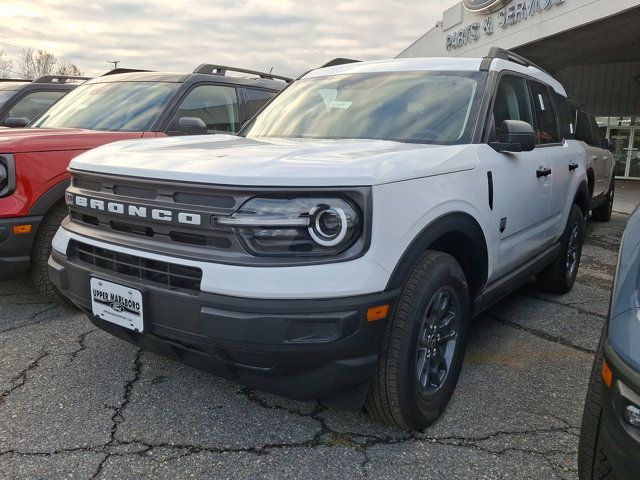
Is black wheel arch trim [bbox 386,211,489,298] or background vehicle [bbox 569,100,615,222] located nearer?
black wheel arch trim [bbox 386,211,489,298]

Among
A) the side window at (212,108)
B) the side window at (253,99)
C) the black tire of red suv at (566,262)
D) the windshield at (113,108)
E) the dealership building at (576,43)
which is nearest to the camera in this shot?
the black tire of red suv at (566,262)

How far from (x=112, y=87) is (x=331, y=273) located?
429cm

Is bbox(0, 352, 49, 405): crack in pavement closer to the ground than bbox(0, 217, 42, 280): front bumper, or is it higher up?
closer to the ground

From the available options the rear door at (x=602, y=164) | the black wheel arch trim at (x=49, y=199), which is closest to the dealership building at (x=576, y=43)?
the rear door at (x=602, y=164)

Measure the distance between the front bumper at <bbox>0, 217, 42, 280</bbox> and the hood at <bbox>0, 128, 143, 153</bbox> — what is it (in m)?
0.47

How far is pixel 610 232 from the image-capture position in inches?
333

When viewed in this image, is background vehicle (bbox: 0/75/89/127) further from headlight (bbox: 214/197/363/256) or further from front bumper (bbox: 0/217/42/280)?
headlight (bbox: 214/197/363/256)

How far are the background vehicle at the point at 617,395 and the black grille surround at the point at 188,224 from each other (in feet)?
2.83

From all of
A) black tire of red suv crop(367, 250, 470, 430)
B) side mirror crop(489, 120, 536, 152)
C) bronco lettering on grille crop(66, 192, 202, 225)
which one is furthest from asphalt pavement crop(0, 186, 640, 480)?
side mirror crop(489, 120, 536, 152)

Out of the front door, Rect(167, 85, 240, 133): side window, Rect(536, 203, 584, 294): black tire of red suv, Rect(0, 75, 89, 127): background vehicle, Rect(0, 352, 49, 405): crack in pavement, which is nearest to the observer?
Rect(0, 352, 49, 405): crack in pavement

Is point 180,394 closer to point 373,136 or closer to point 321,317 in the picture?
point 321,317

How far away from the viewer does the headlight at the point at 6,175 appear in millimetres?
3535

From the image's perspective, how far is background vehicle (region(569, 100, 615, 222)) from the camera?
274 inches

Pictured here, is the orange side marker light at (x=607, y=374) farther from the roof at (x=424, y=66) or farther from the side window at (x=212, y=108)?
the side window at (x=212, y=108)
